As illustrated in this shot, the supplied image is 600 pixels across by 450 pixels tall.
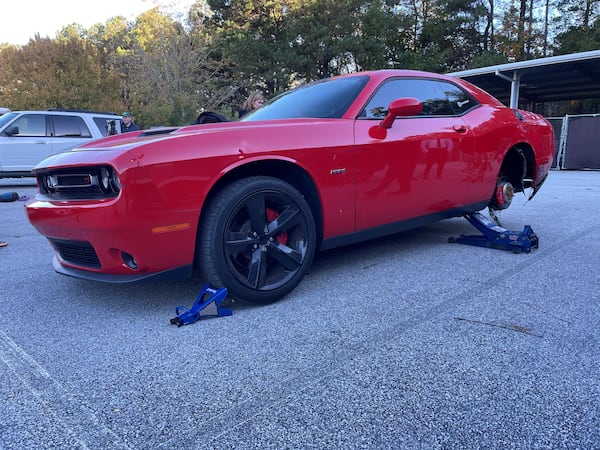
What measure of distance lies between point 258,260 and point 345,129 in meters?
1.05

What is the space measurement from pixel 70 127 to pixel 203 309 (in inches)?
420

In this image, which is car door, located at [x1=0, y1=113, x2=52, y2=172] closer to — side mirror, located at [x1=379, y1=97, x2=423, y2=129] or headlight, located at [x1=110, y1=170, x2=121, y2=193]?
headlight, located at [x1=110, y1=170, x2=121, y2=193]

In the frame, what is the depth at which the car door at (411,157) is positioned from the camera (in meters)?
3.02

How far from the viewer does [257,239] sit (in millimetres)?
2572

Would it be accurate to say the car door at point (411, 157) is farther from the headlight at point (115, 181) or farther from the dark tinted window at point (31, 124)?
the dark tinted window at point (31, 124)

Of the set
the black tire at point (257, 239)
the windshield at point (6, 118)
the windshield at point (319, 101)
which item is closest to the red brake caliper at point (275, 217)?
the black tire at point (257, 239)

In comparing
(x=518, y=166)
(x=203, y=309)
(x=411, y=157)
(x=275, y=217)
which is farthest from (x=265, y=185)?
(x=518, y=166)

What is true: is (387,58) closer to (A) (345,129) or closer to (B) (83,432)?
(A) (345,129)

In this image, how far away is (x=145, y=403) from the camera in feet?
5.47

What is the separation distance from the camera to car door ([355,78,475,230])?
3.02 m

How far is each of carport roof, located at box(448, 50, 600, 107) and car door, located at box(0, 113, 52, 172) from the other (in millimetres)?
14049

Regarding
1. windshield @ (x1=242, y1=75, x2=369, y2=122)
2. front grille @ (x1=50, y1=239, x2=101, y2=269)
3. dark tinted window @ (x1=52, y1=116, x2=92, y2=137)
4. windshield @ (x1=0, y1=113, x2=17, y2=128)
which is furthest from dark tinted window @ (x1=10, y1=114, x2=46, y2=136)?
front grille @ (x1=50, y1=239, x2=101, y2=269)

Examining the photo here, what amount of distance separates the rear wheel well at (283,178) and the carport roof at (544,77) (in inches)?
579

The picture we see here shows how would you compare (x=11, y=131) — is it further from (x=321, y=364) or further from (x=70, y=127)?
(x=321, y=364)
